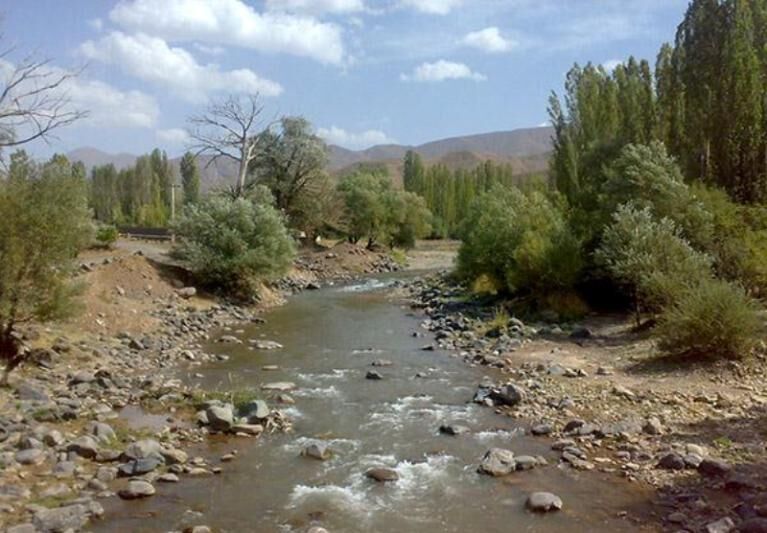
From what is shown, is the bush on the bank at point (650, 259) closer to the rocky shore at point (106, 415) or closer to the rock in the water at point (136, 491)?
the rocky shore at point (106, 415)

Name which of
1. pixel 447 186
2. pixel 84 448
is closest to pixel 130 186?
pixel 447 186

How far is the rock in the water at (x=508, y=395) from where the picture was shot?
54.0ft

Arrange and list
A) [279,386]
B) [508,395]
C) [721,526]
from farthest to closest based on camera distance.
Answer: [279,386]
[508,395]
[721,526]

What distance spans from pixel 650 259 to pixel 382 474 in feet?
45.1

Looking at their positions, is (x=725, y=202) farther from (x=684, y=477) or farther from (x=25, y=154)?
(x=25, y=154)

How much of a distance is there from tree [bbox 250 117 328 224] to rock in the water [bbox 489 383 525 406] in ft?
138

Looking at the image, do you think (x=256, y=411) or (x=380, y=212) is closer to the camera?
(x=256, y=411)

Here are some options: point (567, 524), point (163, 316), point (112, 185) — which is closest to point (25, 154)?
point (163, 316)

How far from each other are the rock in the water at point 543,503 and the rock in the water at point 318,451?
407cm

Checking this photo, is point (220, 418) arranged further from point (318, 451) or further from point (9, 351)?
point (9, 351)

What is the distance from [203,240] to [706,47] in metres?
26.7

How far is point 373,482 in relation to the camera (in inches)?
471

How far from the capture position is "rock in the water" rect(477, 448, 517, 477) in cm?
1222

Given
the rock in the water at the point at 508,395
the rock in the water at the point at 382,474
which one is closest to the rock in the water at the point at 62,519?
the rock in the water at the point at 382,474
